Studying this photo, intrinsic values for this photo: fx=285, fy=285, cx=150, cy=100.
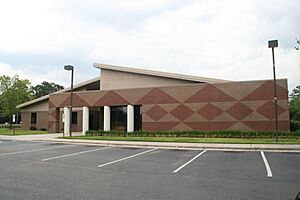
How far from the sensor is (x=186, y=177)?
27.0 ft

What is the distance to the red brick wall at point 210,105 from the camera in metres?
26.1

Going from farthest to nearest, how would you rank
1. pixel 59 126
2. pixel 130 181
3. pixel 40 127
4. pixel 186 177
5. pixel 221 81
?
pixel 40 127, pixel 59 126, pixel 221 81, pixel 186 177, pixel 130 181

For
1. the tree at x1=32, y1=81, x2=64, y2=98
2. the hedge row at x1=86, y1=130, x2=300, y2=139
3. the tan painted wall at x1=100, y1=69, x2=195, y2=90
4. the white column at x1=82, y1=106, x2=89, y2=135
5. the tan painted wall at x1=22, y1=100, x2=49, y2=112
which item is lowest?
the hedge row at x1=86, y1=130, x2=300, y2=139

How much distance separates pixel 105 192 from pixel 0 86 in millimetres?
56091

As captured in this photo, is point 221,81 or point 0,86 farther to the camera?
point 0,86

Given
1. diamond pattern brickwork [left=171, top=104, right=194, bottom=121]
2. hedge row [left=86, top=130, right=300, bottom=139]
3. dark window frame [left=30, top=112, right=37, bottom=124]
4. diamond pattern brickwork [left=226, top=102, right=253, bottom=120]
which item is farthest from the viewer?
dark window frame [left=30, top=112, right=37, bottom=124]

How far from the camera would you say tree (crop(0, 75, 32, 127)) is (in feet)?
175

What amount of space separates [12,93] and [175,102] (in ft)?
124

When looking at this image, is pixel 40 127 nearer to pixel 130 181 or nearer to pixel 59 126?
pixel 59 126

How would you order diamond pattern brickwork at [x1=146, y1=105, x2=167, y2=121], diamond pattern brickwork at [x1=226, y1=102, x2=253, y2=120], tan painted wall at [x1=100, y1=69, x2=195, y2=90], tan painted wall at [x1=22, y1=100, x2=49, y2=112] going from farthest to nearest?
tan painted wall at [x1=22, y1=100, x2=49, y2=112] < tan painted wall at [x1=100, y1=69, x2=195, y2=90] < diamond pattern brickwork at [x1=146, y1=105, x2=167, y2=121] < diamond pattern brickwork at [x1=226, y1=102, x2=253, y2=120]

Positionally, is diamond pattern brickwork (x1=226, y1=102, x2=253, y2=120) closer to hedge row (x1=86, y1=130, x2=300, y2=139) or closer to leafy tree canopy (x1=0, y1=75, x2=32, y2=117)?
hedge row (x1=86, y1=130, x2=300, y2=139)

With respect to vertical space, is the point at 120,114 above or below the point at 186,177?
above

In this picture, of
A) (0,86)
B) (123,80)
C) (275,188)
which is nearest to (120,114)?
(123,80)

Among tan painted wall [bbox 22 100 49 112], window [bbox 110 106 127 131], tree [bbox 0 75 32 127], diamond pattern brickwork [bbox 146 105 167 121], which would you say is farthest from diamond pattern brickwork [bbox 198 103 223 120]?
tree [bbox 0 75 32 127]
